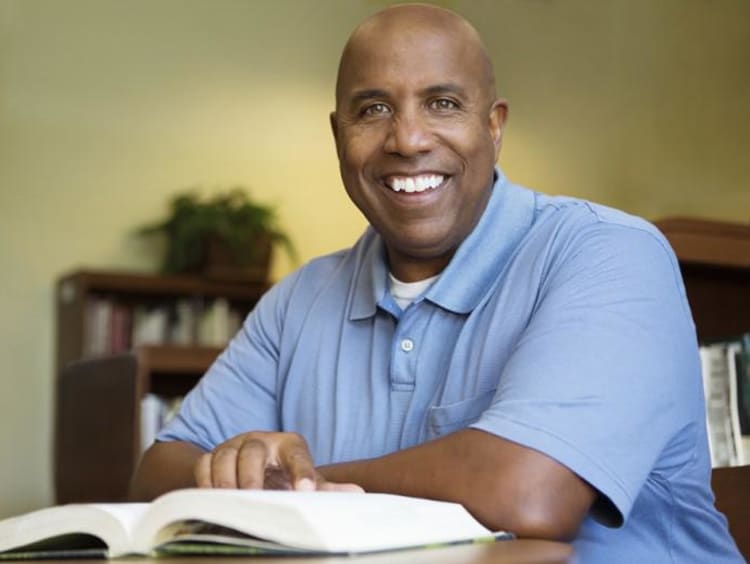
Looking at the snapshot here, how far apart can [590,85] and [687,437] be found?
487cm

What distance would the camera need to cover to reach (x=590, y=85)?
612 centimetres

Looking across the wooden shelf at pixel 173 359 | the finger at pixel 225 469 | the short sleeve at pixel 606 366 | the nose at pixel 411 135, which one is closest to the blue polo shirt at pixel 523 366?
the short sleeve at pixel 606 366

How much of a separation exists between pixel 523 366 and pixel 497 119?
51 cm

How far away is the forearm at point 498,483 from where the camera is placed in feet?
3.81

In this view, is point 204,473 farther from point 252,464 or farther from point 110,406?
point 110,406

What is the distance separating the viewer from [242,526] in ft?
3.01

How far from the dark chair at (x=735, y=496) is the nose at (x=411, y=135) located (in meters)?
0.80

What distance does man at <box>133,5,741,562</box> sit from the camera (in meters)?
1.20

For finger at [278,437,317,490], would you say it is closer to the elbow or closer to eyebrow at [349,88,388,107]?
the elbow

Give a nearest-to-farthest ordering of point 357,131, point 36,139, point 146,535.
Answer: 1. point 146,535
2. point 357,131
3. point 36,139

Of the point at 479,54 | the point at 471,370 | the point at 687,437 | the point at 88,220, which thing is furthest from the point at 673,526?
the point at 88,220

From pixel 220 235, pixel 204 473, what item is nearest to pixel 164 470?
pixel 204 473

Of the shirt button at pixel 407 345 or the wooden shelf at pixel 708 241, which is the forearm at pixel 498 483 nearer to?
the shirt button at pixel 407 345

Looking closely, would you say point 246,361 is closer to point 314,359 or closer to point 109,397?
point 314,359
